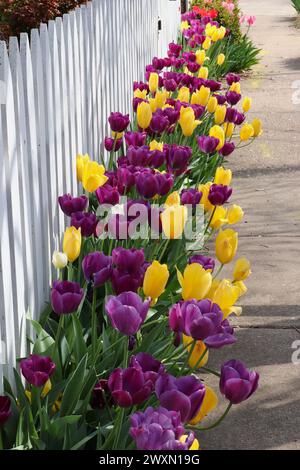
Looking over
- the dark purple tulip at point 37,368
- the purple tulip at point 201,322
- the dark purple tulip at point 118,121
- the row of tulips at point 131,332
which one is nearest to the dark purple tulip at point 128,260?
the row of tulips at point 131,332

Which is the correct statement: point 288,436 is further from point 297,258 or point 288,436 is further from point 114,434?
point 297,258

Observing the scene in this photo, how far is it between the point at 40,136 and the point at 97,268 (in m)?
0.99

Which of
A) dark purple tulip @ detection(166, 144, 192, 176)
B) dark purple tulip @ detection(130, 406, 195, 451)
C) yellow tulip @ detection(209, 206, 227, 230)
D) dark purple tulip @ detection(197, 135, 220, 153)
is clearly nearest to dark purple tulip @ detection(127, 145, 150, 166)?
dark purple tulip @ detection(166, 144, 192, 176)

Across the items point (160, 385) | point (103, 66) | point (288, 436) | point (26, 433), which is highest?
A: point (103, 66)

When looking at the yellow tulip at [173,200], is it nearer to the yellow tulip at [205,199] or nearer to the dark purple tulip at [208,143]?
the yellow tulip at [205,199]

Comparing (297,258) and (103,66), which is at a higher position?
(103,66)

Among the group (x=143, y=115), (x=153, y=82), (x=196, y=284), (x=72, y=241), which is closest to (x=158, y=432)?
(x=196, y=284)

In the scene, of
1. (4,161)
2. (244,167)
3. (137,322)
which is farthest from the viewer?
(244,167)

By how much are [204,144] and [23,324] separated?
1668mm

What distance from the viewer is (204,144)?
431 centimetres

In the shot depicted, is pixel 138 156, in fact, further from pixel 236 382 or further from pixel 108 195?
pixel 236 382

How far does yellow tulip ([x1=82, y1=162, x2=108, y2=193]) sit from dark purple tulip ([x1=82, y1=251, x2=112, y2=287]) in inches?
29.5

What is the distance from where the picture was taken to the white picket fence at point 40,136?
2.87 metres
